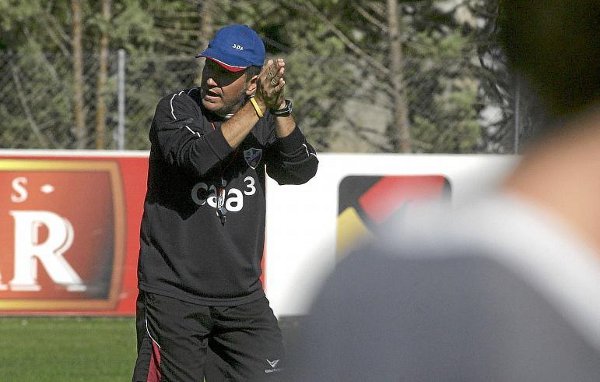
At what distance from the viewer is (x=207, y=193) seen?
13.3ft

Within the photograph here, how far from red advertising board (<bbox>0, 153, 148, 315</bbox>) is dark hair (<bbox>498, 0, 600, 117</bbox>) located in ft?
26.4

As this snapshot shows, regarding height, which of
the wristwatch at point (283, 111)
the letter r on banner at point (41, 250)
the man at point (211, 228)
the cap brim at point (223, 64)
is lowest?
the letter r on banner at point (41, 250)

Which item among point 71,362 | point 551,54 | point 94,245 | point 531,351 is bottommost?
point 71,362

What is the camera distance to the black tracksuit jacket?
406 cm

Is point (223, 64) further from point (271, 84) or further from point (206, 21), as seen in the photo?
point (206, 21)

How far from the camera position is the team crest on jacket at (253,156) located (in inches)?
163

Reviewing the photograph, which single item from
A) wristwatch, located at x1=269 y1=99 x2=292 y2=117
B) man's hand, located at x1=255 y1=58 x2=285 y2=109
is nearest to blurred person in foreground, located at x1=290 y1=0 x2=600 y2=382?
man's hand, located at x1=255 y1=58 x2=285 y2=109

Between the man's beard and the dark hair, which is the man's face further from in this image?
the dark hair

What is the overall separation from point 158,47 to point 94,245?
820 cm

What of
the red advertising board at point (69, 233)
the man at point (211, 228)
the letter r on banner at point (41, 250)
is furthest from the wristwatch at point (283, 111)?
the letter r on banner at point (41, 250)

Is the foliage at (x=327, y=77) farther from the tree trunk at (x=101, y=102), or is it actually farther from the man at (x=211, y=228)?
the man at (x=211, y=228)

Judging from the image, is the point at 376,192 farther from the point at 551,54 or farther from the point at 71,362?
the point at 551,54

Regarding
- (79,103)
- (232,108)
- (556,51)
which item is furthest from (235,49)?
(79,103)

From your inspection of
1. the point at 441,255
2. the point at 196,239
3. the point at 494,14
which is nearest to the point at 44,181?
the point at 196,239
